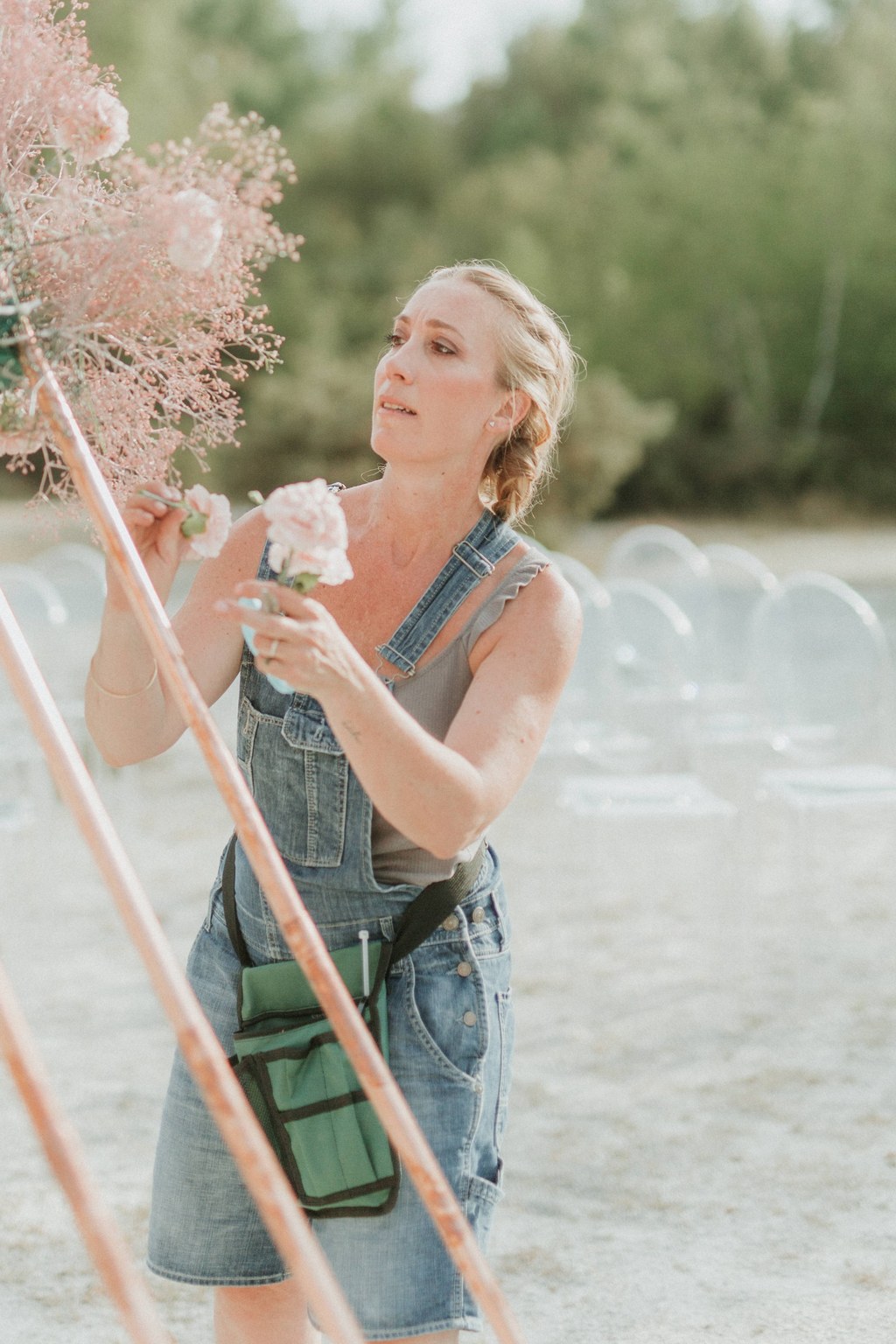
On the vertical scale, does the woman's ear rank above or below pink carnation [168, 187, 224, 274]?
below

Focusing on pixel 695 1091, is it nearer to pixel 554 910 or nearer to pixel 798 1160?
pixel 798 1160

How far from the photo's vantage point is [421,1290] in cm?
156

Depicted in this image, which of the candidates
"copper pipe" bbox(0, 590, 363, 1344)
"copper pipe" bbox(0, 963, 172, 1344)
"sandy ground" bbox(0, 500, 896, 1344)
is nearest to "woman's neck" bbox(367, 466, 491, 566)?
"copper pipe" bbox(0, 590, 363, 1344)

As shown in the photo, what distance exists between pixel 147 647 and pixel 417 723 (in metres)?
0.29

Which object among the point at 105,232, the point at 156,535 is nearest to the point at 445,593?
the point at 156,535

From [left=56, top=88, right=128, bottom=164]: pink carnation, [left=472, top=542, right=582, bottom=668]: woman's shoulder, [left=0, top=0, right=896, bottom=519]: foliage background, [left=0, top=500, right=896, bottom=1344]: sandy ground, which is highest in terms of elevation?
[left=0, top=0, right=896, bottom=519]: foliage background

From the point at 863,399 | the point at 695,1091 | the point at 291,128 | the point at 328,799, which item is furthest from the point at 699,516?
the point at 328,799

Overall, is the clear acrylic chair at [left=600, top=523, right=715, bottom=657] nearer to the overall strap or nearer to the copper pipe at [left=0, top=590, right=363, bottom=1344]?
the overall strap

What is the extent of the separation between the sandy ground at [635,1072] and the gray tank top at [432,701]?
1.19 m

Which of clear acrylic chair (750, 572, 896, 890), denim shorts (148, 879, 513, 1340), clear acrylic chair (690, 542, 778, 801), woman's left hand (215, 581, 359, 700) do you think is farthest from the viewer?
clear acrylic chair (690, 542, 778, 801)

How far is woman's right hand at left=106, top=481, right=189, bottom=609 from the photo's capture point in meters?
1.47

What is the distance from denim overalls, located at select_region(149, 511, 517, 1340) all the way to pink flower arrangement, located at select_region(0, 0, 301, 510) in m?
0.34

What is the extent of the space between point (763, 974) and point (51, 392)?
332 cm

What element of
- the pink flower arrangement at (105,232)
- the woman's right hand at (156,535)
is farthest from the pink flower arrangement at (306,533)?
the woman's right hand at (156,535)
